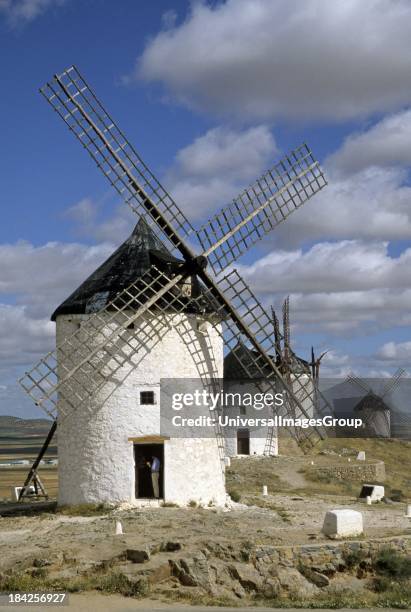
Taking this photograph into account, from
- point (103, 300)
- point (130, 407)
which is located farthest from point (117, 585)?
point (103, 300)

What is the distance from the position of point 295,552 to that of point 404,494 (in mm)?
18177

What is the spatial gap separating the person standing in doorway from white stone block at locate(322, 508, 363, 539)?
535cm

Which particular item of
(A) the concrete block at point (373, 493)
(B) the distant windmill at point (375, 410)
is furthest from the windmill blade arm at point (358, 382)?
(A) the concrete block at point (373, 493)

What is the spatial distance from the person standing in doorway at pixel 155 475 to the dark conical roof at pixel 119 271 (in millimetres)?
4221

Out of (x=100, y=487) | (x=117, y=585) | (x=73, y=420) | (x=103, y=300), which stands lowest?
(x=117, y=585)

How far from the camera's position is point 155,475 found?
21.2m

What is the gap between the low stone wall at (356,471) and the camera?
35188 millimetres

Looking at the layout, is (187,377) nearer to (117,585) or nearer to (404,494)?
(117,585)

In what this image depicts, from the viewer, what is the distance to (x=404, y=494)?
106 ft

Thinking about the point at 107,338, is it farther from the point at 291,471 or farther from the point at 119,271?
the point at 291,471

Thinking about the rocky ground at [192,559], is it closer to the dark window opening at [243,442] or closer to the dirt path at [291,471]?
the dirt path at [291,471]

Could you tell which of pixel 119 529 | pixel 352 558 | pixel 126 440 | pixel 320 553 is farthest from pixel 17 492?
pixel 352 558

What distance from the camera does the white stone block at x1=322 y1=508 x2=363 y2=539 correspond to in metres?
16.8

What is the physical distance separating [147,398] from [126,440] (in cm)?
120
